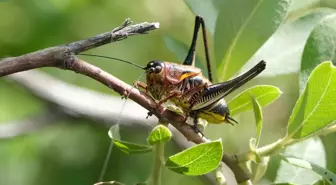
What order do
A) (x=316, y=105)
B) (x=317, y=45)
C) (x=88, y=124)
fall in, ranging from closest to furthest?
(x=316, y=105) < (x=317, y=45) < (x=88, y=124)

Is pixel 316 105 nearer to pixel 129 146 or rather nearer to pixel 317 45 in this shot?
pixel 317 45

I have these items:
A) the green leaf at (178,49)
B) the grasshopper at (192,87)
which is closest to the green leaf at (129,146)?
the grasshopper at (192,87)

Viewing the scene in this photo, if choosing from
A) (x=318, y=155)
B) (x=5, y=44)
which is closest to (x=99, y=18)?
(x=5, y=44)

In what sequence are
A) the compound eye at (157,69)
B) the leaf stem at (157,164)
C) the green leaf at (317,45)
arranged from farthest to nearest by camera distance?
the compound eye at (157,69) → the green leaf at (317,45) → the leaf stem at (157,164)

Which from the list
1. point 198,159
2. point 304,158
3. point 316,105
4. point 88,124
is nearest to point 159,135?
point 198,159

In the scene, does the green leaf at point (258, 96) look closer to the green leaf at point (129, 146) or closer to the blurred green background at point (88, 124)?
the green leaf at point (129, 146)

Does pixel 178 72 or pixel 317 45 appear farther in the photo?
pixel 178 72

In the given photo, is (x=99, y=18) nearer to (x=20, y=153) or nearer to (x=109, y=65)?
(x=109, y=65)

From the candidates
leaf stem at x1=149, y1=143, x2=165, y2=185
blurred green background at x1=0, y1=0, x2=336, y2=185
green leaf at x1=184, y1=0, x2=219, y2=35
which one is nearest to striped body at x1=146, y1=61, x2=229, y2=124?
green leaf at x1=184, y1=0, x2=219, y2=35
